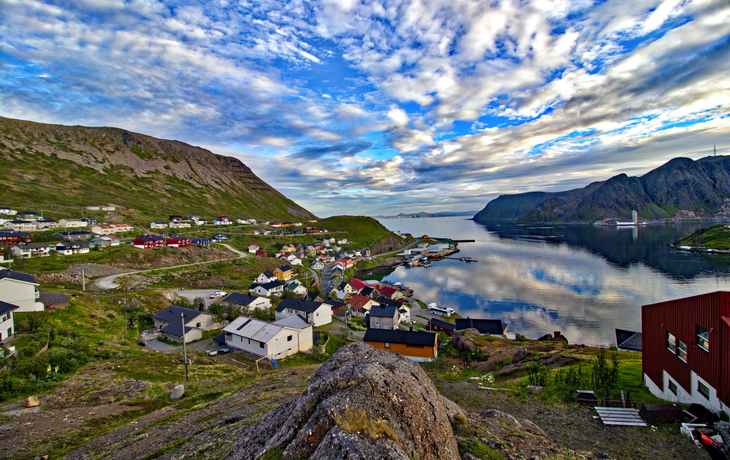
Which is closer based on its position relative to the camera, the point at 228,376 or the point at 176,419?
the point at 176,419

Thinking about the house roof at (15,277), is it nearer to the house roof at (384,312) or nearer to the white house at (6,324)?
the white house at (6,324)

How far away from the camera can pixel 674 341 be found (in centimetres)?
1318

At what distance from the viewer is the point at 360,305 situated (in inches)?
2000

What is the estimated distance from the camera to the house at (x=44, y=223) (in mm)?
74750

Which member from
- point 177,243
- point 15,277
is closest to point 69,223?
point 177,243

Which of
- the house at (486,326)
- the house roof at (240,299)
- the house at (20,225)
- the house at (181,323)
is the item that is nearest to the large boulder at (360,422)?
the house at (181,323)

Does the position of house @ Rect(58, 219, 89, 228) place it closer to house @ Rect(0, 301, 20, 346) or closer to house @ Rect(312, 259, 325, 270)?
house @ Rect(312, 259, 325, 270)

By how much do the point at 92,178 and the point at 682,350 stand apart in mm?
193536

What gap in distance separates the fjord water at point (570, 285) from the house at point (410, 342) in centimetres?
1914

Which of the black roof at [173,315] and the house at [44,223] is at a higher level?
the house at [44,223]

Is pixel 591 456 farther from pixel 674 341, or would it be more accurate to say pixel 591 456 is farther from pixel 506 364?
pixel 506 364

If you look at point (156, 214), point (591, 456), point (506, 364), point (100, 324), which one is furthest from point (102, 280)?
point (156, 214)

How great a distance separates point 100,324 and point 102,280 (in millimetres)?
21823

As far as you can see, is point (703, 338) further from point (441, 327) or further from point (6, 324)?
point (6, 324)
